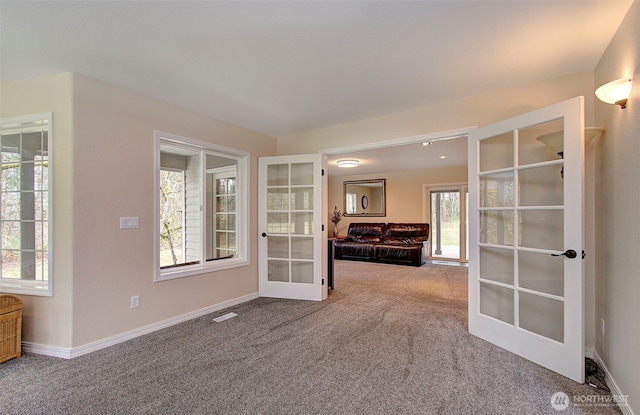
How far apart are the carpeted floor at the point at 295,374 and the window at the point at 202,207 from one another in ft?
2.86

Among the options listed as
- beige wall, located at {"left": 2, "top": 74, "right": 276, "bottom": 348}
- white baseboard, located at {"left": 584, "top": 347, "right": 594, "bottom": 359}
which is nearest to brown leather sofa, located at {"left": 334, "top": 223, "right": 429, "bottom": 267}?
white baseboard, located at {"left": 584, "top": 347, "right": 594, "bottom": 359}

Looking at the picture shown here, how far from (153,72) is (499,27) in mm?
2670

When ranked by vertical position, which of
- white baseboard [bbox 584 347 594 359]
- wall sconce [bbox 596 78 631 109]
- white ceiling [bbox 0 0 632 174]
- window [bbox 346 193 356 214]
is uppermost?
white ceiling [bbox 0 0 632 174]

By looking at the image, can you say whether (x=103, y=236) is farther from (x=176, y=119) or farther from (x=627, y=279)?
(x=627, y=279)

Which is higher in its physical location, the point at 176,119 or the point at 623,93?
the point at 176,119

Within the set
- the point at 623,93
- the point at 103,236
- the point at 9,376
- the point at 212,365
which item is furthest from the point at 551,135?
the point at 9,376

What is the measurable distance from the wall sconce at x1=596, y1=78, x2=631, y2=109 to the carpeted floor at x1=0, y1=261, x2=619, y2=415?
74.4 inches

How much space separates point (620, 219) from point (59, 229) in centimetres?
422

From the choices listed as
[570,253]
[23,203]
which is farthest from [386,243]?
[23,203]

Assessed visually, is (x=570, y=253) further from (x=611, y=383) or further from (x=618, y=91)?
(x=618, y=91)

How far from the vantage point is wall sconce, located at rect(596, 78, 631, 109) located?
177 centimetres

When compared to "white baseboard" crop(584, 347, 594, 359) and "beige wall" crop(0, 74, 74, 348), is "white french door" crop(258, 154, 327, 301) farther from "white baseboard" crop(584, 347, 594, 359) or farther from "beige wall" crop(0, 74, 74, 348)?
"white baseboard" crop(584, 347, 594, 359)

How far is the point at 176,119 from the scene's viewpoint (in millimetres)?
3277

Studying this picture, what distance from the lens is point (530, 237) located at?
2426mm
